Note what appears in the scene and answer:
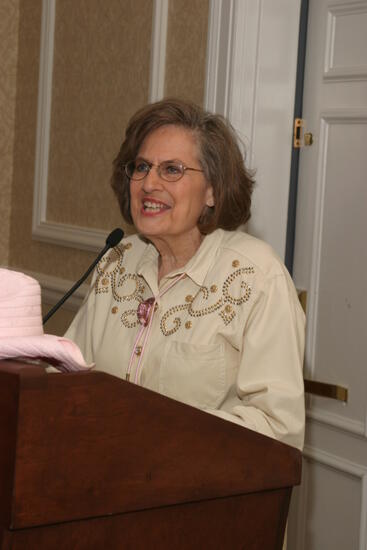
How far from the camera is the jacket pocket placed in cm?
205

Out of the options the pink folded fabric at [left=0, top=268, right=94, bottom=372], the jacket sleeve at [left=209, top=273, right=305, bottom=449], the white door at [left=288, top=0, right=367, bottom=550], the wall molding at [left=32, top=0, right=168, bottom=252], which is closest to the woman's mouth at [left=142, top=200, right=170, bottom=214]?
the jacket sleeve at [left=209, top=273, right=305, bottom=449]

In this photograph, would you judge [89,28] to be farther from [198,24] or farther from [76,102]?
[198,24]

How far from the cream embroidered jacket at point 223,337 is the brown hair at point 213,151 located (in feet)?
0.19

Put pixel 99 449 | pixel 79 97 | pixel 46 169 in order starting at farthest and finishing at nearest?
pixel 46 169 < pixel 79 97 < pixel 99 449

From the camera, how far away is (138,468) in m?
1.35

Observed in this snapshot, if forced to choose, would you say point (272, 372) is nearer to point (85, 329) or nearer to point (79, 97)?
point (85, 329)

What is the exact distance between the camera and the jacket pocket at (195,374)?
2.05 metres

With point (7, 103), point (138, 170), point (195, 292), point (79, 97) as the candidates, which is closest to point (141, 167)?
point (138, 170)

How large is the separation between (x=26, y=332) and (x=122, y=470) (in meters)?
0.24

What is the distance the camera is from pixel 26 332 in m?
1.40

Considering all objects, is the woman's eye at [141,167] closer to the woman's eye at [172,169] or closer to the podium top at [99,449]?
the woman's eye at [172,169]

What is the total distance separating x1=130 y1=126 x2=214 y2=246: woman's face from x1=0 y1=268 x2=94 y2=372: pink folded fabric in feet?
2.60

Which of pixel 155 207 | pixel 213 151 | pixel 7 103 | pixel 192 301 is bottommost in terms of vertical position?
pixel 192 301

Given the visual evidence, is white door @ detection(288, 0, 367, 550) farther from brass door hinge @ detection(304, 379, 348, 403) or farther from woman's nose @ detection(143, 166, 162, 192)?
woman's nose @ detection(143, 166, 162, 192)
